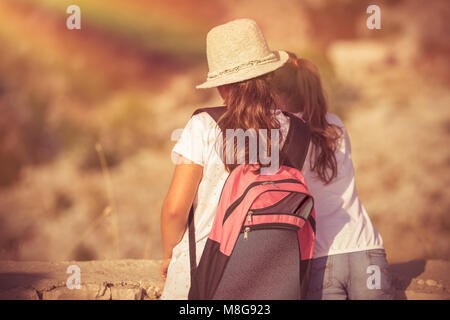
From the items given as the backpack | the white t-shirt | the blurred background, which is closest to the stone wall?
the white t-shirt

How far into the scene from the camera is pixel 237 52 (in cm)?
206

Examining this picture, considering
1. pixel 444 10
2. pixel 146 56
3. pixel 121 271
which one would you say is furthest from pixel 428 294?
pixel 444 10

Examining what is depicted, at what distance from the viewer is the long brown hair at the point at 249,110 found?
1914 millimetres

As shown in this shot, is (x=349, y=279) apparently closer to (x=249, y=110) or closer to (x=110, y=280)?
(x=249, y=110)

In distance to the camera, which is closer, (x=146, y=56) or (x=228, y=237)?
(x=228, y=237)

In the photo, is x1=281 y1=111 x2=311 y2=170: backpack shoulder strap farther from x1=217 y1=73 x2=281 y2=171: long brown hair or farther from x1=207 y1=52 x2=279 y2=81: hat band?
x1=207 y1=52 x2=279 y2=81: hat band

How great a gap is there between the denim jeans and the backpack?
0.78 ft

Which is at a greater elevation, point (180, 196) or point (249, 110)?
point (249, 110)

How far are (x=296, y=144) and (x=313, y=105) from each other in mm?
302

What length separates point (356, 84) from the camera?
9.77 metres

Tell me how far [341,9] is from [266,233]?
30.2 feet

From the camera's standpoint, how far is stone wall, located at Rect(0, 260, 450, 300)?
2676 millimetres

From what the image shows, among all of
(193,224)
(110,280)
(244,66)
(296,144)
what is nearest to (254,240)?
(193,224)

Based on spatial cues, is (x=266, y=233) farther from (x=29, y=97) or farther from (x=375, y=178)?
(x=29, y=97)
